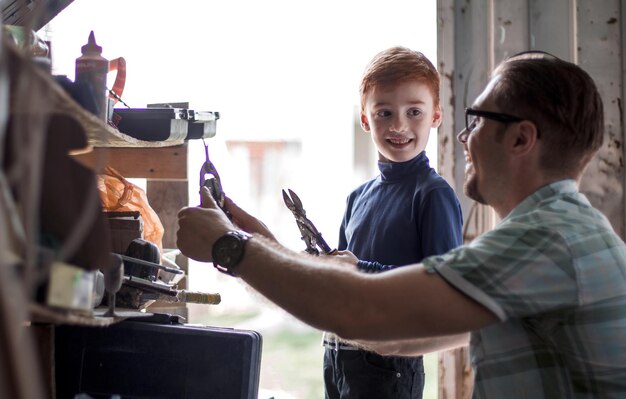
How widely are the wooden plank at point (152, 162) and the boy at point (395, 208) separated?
0.61m

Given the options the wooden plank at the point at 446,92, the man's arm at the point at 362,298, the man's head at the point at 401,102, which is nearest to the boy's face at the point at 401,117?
the man's head at the point at 401,102

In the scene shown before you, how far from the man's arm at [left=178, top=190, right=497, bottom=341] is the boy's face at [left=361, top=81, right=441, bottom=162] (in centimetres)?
97

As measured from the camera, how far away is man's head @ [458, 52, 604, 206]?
4.98 feet

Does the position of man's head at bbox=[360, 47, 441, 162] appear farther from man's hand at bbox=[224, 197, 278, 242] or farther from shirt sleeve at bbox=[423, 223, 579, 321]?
shirt sleeve at bbox=[423, 223, 579, 321]

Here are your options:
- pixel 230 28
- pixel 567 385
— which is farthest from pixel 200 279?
pixel 567 385

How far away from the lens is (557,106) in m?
1.51

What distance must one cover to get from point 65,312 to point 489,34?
2365 mm

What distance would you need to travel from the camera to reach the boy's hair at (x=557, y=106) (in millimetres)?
A: 1514

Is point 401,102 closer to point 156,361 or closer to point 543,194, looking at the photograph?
point 543,194

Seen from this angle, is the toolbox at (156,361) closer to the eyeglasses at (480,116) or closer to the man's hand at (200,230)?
the man's hand at (200,230)

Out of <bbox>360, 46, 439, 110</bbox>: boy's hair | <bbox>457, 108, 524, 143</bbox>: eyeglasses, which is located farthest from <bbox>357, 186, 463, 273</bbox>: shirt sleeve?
<bbox>457, 108, 524, 143</bbox>: eyeglasses

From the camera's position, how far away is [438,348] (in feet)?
6.53

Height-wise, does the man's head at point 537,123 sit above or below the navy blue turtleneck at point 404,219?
above

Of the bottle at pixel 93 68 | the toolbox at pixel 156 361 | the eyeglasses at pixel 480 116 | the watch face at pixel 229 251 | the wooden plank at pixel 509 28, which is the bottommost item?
the toolbox at pixel 156 361
